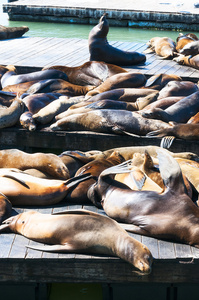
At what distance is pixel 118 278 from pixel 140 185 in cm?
87

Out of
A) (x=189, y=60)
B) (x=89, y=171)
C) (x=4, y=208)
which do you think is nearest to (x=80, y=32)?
(x=189, y=60)

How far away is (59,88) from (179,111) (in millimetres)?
2122

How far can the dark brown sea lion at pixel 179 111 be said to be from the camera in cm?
611

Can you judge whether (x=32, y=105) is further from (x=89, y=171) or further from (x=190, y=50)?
(x=190, y=50)

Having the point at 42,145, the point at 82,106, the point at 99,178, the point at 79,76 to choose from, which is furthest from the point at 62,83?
the point at 99,178

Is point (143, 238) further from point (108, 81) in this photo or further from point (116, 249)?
point (108, 81)

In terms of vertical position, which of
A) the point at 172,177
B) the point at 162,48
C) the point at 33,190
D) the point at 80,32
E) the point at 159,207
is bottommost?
the point at 80,32

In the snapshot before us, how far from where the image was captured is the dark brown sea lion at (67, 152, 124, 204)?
432 cm

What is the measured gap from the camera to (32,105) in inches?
265

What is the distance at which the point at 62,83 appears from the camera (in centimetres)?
773

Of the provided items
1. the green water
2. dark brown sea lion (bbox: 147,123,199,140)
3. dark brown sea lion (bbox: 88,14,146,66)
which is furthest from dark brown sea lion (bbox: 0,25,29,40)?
dark brown sea lion (bbox: 147,123,199,140)

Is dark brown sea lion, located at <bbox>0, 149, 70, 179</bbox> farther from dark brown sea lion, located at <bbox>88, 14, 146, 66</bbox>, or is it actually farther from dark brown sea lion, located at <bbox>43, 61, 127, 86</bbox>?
dark brown sea lion, located at <bbox>88, 14, 146, 66</bbox>

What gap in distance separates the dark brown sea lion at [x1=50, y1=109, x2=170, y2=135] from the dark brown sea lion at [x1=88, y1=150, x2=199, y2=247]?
185cm

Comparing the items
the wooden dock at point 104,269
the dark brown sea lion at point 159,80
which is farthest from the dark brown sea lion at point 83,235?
the dark brown sea lion at point 159,80
